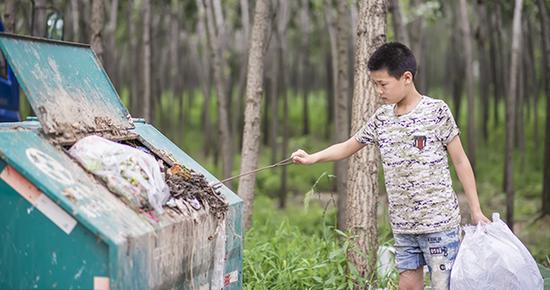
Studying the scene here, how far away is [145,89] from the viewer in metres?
11.2

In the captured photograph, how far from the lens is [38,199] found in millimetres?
3455

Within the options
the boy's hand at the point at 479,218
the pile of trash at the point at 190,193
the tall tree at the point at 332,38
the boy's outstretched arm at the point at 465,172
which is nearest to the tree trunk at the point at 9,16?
the tall tree at the point at 332,38

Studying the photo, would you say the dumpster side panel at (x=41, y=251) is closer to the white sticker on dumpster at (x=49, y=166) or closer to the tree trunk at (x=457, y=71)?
the white sticker on dumpster at (x=49, y=166)

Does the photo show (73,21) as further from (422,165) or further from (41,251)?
(41,251)

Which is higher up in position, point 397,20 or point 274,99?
point 397,20

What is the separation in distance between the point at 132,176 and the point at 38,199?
1.60ft

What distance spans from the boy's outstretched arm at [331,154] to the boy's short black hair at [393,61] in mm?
495

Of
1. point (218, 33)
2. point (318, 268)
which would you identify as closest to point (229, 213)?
point (318, 268)

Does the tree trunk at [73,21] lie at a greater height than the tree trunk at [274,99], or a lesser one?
greater

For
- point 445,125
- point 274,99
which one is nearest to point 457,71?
point 274,99

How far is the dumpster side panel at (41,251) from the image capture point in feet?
11.1

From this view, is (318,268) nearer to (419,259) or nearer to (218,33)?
(419,259)

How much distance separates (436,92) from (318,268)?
26.9 m

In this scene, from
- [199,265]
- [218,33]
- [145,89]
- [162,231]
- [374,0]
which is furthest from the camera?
[218,33]
